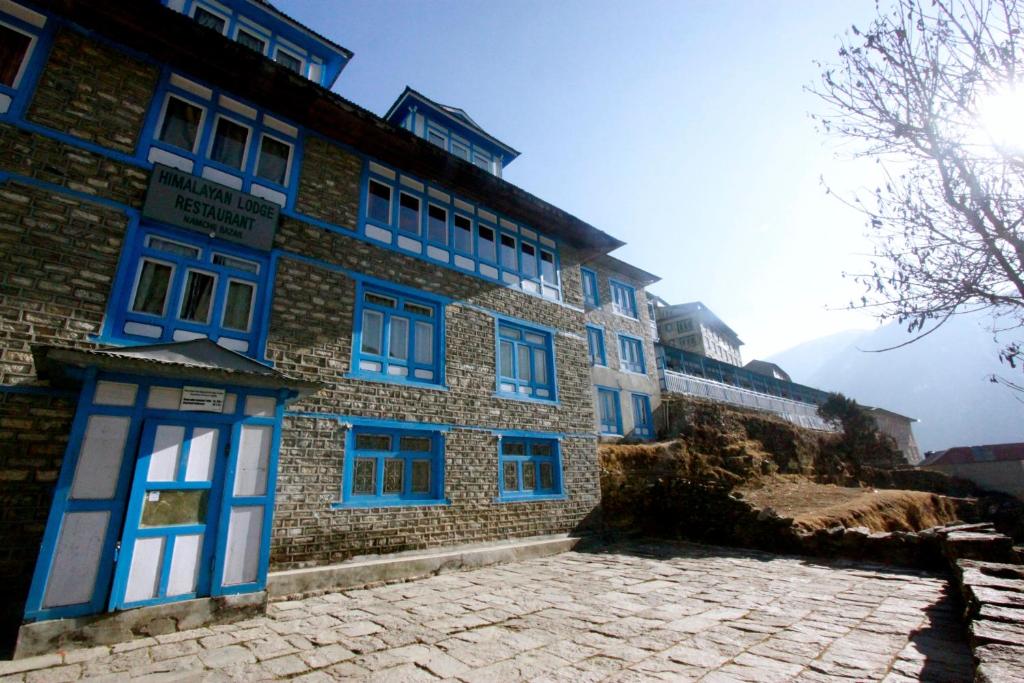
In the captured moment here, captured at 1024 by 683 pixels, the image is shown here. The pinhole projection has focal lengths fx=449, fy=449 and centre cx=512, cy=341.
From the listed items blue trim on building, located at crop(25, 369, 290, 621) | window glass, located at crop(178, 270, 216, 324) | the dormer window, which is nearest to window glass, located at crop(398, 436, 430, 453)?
blue trim on building, located at crop(25, 369, 290, 621)

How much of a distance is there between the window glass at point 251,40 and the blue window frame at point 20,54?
3.52 metres

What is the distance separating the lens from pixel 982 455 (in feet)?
110

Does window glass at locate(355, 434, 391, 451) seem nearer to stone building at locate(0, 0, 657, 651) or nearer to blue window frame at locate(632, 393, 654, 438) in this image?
stone building at locate(0, 0, 657, 651)

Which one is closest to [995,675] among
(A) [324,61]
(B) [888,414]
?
(A) [324,61]

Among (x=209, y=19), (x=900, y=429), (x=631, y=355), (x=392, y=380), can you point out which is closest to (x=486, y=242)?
(x=392, y=380)

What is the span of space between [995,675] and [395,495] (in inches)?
323

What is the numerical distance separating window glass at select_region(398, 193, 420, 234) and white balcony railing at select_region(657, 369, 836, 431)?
15.4 meters

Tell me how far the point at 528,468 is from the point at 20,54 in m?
12.0

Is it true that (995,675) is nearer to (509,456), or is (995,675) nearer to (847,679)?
(847,679)

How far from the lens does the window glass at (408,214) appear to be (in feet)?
35.6

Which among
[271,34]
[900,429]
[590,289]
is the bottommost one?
[900,429]

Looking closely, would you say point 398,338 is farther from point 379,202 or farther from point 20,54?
point 20,54

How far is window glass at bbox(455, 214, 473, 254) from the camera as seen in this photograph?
11.8 metres

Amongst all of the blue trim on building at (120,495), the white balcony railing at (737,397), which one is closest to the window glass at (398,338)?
the blue trim on building at (120,495)
